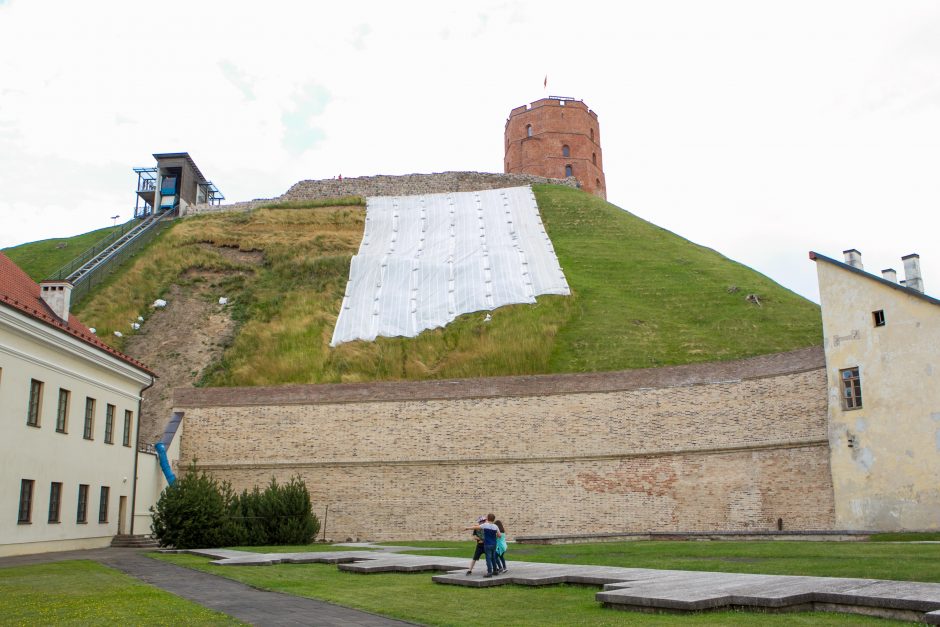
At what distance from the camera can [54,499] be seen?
21.3 metres

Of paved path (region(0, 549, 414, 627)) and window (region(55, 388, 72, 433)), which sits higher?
window (region(55, 388, 72, 433))

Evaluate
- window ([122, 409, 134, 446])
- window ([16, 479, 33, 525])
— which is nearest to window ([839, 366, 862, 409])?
window ([16, 479, 33, 525])

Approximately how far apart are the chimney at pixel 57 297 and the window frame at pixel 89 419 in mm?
2753

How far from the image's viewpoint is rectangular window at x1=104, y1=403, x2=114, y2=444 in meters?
24.3

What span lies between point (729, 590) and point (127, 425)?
21.3 meters

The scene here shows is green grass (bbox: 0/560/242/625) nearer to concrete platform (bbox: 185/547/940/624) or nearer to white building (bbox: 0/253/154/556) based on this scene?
concrete platform (bbox: 185/547/940/624)

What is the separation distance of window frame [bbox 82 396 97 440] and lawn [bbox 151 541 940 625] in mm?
6991

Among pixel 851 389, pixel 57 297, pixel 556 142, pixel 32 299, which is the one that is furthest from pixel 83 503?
pixel 556 142

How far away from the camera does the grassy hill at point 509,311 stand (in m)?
29.2

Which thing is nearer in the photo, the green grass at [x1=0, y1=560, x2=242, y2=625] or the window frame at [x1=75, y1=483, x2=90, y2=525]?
the green grass at [x1=0, y1=560, x2=242, y2=625]

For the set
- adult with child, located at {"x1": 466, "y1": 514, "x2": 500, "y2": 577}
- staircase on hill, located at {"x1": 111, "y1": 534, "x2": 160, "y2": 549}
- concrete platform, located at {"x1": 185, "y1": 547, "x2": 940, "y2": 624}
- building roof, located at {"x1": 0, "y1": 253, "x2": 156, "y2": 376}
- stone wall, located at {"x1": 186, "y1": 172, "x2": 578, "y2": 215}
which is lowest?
staircase on hill, located at {"x1": 111, "y1": 534, "x2": 160, "y2": 549}

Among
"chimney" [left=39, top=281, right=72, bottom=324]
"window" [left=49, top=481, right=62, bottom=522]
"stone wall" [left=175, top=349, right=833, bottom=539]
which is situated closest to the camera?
"window" [left=49, top=481, right=62, bottom=522]

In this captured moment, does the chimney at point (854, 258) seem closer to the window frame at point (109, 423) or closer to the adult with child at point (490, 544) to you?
the adult with child at point (490, 544)

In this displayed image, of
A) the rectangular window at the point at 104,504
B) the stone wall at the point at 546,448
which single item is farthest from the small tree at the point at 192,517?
the stone wall at the point at 546,448
